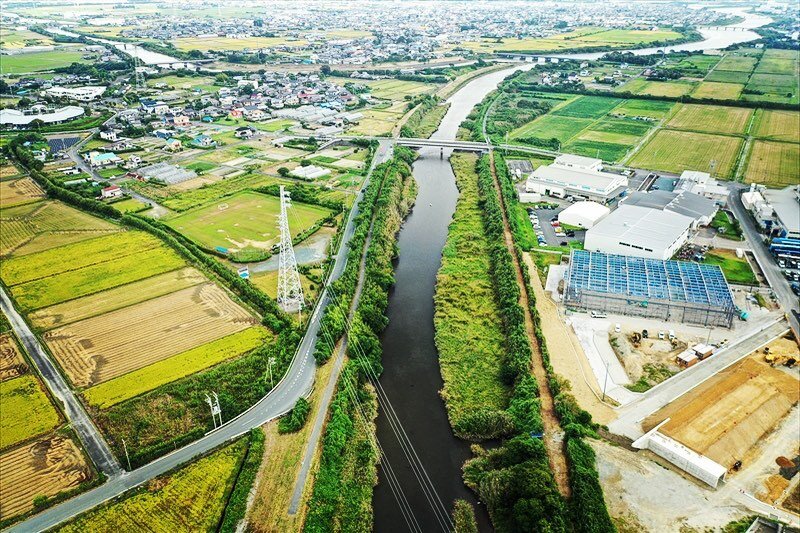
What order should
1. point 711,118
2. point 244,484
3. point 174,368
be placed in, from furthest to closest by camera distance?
point 711,118, point 174,368, point 244,484

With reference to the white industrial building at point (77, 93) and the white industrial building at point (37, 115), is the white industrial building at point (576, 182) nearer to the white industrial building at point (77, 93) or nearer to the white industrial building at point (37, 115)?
the white industrial building at point (37, 115)

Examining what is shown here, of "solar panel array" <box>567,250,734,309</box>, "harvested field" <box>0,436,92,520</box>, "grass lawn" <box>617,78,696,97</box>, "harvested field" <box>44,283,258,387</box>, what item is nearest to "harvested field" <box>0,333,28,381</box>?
"harvested field" <box>44,283,258,387</box>

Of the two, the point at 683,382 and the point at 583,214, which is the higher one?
the point at 583,214

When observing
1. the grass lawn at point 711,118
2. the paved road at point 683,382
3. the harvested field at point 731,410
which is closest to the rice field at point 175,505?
the paved road at point 683,382

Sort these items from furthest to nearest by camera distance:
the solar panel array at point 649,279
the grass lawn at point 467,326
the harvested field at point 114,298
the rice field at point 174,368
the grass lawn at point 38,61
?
1. the grass lawn at point 38,61
2. the harvested field at point 114,298
3. the solar panel array at point 649,279
4. the grass lawn at point 467,326
5. the rice field at point 174,368

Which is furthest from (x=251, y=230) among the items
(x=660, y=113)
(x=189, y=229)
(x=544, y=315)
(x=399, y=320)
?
(x=660, y=113)

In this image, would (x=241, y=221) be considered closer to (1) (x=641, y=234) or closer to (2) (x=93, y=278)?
(2) (x=93, y=278)

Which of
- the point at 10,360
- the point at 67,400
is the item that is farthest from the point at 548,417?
the point at 10,360
